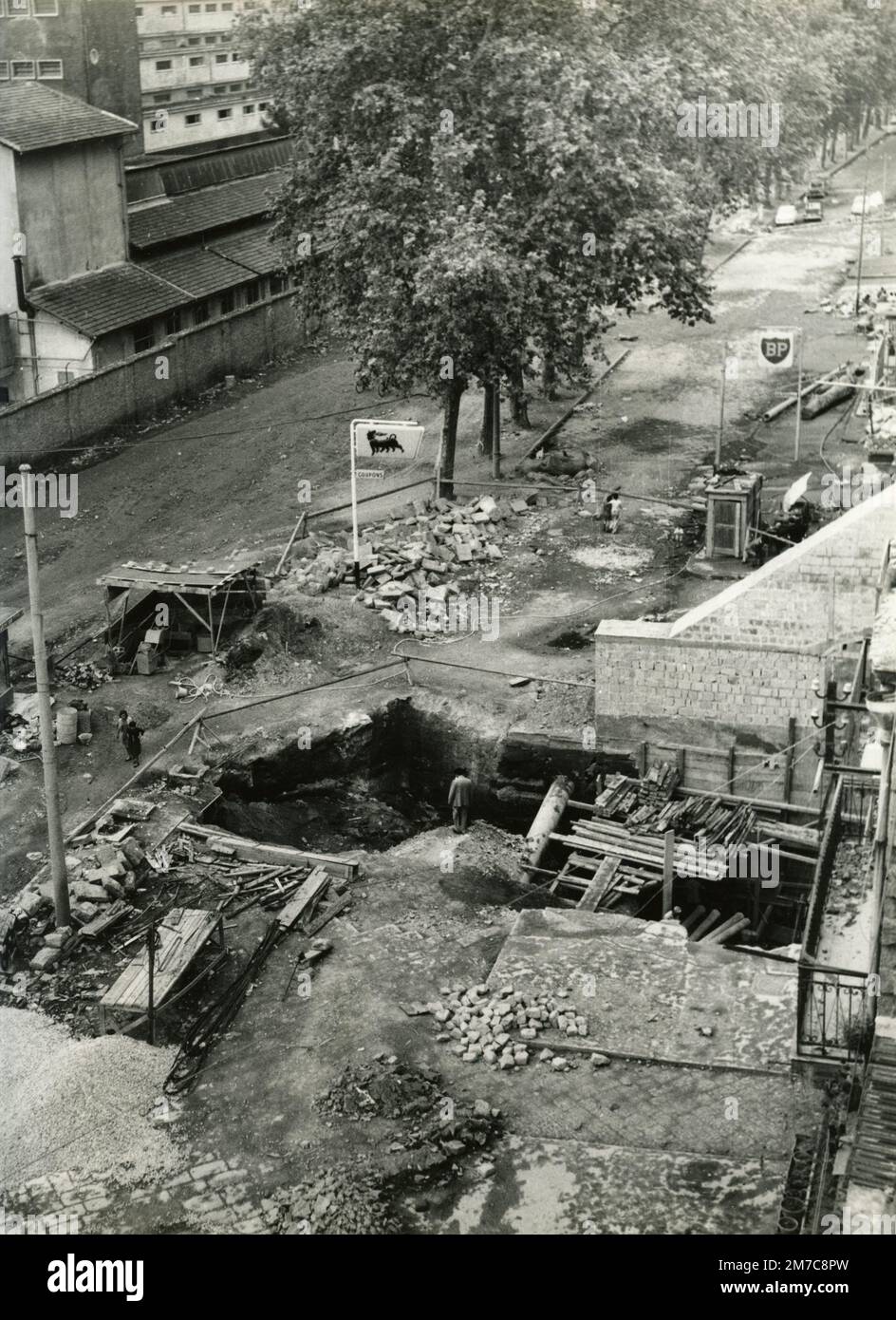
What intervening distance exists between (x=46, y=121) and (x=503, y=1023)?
30.5 meters

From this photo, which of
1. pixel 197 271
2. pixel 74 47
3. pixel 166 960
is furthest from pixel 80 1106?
pixel 74 47

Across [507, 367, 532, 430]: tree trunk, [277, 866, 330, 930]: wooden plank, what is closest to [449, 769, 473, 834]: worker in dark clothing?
[277, 866, 330, 930]: wooden plank

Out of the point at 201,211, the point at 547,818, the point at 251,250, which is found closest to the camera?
the point at 547,818

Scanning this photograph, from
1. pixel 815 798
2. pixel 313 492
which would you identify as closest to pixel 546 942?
pixel 815 798

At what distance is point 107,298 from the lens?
4069 cm

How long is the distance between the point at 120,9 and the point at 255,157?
8010 millimetres

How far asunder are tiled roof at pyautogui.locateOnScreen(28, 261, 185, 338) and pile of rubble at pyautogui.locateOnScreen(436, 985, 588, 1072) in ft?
84.3

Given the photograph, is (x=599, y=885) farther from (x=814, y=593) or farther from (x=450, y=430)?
(x=450, y=430)

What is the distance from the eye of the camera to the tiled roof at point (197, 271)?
1731 inches

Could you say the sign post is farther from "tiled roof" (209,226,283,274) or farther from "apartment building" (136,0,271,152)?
"apartment building" (136,0,271,152)

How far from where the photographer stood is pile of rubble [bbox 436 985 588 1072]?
17.0 m

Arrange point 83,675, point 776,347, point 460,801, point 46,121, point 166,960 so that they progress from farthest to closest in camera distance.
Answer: point 46,121, point 776,347, point 83,675, point 460,801, point 166,960

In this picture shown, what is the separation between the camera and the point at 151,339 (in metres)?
42.1
